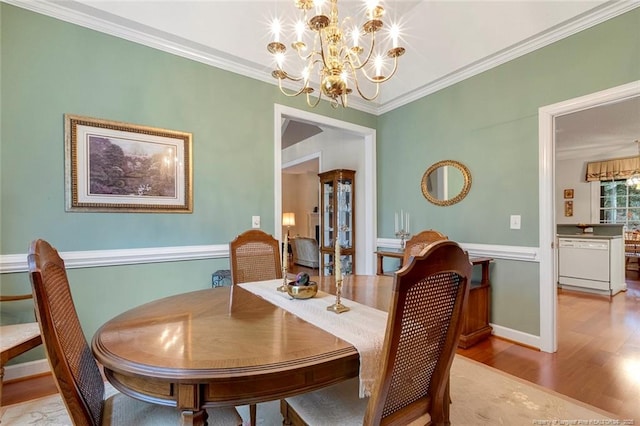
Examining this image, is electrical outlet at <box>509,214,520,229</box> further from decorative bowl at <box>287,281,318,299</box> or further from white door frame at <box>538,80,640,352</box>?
decorative bowl at <box>287,281,318,299</box>

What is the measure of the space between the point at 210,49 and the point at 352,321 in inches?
107

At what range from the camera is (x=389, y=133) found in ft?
13.0

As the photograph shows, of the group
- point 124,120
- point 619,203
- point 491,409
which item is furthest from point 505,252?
point 619,203

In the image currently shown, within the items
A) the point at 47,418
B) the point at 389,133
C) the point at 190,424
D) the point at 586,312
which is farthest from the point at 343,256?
the point at 190,424

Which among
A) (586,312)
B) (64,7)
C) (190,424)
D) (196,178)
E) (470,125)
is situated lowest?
(586,312)

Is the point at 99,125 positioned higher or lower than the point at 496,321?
higher

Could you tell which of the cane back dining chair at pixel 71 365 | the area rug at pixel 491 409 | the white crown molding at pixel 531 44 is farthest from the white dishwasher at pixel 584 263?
the cane back dining chair at pixel 71 365

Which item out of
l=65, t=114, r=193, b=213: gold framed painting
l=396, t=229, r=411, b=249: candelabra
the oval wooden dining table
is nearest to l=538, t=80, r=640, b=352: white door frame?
l=396, t=229, r=411, b=249: candelabra

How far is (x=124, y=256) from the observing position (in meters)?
2.35

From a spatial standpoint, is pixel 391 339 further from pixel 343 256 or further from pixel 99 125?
pixel 343 256

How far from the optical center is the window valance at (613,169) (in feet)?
19.3

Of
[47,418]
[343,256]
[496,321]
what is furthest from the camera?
[343,256]

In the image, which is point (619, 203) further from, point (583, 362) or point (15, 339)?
point (15, 339)

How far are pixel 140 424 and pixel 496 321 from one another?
3017 mm
